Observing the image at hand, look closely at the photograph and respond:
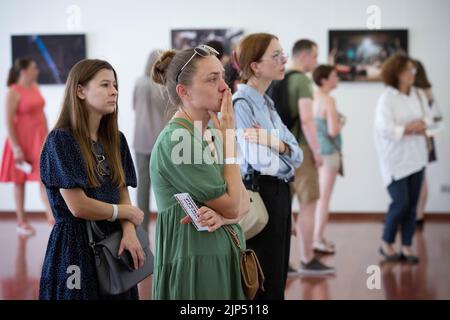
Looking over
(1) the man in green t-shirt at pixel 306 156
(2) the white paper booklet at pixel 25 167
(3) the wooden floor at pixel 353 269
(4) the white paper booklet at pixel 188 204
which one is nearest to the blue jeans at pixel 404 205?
(3) the wooden floor at pixel 353 269

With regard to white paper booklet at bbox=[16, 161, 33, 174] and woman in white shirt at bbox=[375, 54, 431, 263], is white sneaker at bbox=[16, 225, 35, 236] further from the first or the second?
woman in white shirt at bbox=[375, 54, 431, 263]

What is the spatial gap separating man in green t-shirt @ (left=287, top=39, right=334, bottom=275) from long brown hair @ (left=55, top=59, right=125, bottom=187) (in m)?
2.25

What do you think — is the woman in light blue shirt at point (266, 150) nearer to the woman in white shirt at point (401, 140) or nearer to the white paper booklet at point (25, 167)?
the woman in white shirt at point (401, 140)

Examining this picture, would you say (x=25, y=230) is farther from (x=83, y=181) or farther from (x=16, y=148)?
(x=83, y=181)

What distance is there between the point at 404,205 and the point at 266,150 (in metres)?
2.64

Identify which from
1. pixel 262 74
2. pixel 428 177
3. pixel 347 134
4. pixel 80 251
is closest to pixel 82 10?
pixel 347 134

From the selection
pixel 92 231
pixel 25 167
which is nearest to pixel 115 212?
pixel 92 231

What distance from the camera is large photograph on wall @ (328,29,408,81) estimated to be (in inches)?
292

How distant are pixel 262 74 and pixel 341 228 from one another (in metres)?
4.27

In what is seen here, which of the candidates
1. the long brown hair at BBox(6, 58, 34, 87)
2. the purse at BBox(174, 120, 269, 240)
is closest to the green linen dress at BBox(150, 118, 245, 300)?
the purse at BBox(174, 120, 269, 240)

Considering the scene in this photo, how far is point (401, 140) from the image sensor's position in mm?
5398

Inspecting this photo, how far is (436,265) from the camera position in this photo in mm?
5363

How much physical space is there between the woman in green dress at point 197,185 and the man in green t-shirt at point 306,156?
2.42 meters

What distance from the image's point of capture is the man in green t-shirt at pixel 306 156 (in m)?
4.69
